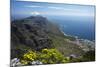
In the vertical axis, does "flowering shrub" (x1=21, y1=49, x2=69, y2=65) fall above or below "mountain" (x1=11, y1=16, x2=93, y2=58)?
below

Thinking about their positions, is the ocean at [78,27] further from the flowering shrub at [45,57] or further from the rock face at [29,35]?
the flowering shrub at [45,57]

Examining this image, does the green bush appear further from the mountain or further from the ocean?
the ocean

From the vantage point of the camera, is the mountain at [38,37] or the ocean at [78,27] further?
the ocean at [78,27]

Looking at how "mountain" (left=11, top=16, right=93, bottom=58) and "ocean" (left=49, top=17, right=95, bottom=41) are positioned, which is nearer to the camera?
"mountain" (left=11, top=16, right=93, bottom=58)

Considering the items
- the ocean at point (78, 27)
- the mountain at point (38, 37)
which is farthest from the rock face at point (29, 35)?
the ocean at point (78, 27)

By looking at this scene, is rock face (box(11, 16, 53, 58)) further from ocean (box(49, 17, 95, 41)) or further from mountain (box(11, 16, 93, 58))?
ocean (box(49, 17, 95, 41))

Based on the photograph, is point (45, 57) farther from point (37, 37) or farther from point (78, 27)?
point (78, 27)

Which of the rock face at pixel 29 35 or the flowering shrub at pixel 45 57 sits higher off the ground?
the rock face at pixel 29 35

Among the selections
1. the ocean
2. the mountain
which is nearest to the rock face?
the mountain

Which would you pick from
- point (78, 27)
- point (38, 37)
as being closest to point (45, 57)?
point (38, 37)
